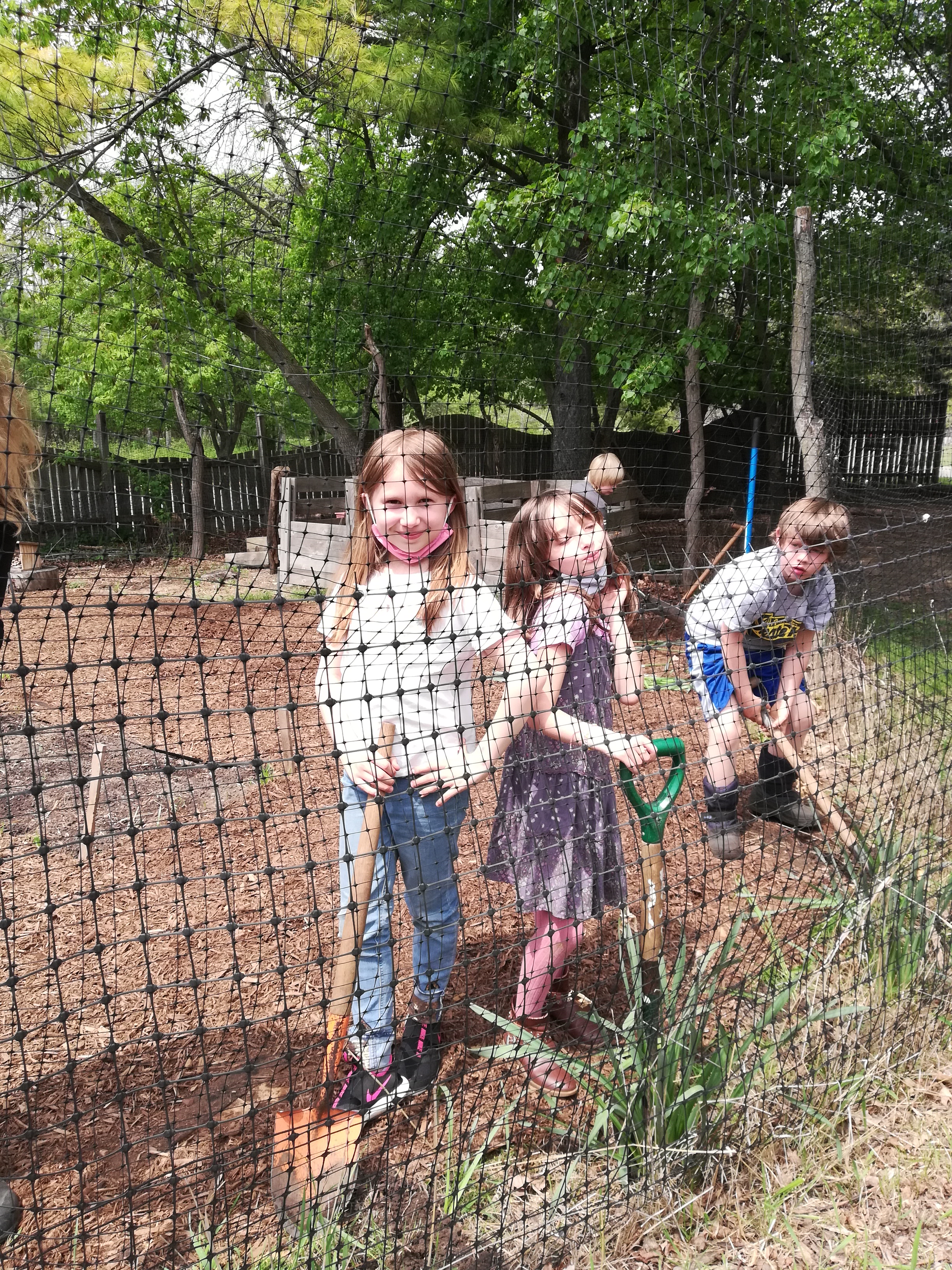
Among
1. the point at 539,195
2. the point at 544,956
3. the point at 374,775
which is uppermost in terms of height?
the point at 539,195

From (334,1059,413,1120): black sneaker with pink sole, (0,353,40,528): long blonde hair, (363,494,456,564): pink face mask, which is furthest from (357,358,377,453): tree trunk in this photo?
(334,1059,413,1120): black sneaker with pink sole

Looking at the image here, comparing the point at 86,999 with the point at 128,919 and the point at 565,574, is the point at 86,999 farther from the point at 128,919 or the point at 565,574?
the point at 565,574

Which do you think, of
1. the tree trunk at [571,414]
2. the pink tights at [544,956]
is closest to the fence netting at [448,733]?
the pink tights at [544,956]

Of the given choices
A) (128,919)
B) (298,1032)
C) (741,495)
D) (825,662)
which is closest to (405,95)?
(825,662)

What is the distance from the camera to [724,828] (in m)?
3.20

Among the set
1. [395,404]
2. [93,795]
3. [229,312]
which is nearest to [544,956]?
[93,795]

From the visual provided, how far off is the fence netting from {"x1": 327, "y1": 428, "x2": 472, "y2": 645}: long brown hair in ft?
0.04

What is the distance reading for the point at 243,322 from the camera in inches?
205

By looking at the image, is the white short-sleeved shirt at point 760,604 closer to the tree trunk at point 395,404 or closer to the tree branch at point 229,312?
the tree branch at point 229,312

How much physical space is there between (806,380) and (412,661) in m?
3.49

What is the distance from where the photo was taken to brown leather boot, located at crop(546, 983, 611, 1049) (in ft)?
7.02

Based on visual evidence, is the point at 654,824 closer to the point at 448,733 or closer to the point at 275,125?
the point at 448,733

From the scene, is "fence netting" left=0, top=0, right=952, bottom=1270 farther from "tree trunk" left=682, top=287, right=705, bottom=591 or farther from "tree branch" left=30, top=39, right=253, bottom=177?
"tree trunk" left=682, top=287, right=705, bottom=591

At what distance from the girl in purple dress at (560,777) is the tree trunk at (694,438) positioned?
422 cm
